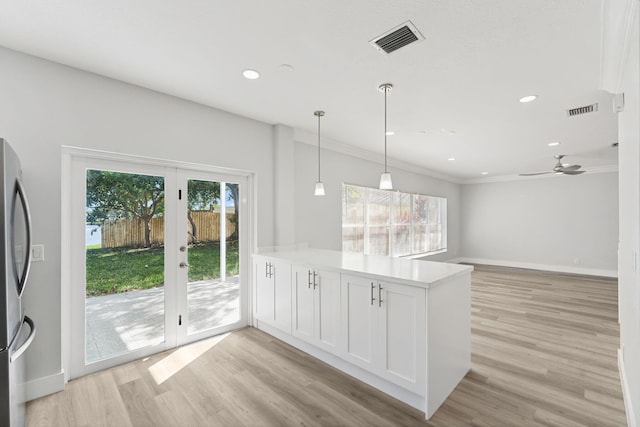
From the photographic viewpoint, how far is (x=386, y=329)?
7.51 ft

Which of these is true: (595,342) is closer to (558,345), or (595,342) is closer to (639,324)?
(558,345)

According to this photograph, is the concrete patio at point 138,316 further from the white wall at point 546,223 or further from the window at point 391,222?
the white wall at point 546,223

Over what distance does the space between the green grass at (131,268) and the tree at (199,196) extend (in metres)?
0.29

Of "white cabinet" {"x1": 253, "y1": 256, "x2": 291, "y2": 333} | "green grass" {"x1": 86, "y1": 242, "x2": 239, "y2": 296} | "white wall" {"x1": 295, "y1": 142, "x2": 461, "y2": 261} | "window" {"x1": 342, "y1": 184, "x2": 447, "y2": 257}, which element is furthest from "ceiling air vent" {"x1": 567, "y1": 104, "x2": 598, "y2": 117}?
"green grass" {"x1": 86, "y1": 242, "x2": 239, "y2": 296}

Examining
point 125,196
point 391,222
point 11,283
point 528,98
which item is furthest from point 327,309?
point 391,222

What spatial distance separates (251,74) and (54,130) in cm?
167

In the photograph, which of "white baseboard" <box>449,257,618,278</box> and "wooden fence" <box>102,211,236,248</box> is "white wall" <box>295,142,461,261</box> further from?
"white baseboard" <box>449,257,618,278</box>

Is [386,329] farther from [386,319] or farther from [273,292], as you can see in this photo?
[273,292]

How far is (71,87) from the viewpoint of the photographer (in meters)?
2.47

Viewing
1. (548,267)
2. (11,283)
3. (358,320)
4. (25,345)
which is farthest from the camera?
(548,267)

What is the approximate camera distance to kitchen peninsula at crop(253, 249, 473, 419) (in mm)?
2113

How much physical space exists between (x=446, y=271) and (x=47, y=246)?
10.6 feet

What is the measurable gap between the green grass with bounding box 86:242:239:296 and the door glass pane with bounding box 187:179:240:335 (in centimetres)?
1

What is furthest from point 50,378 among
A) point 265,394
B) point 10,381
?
point 265,394
